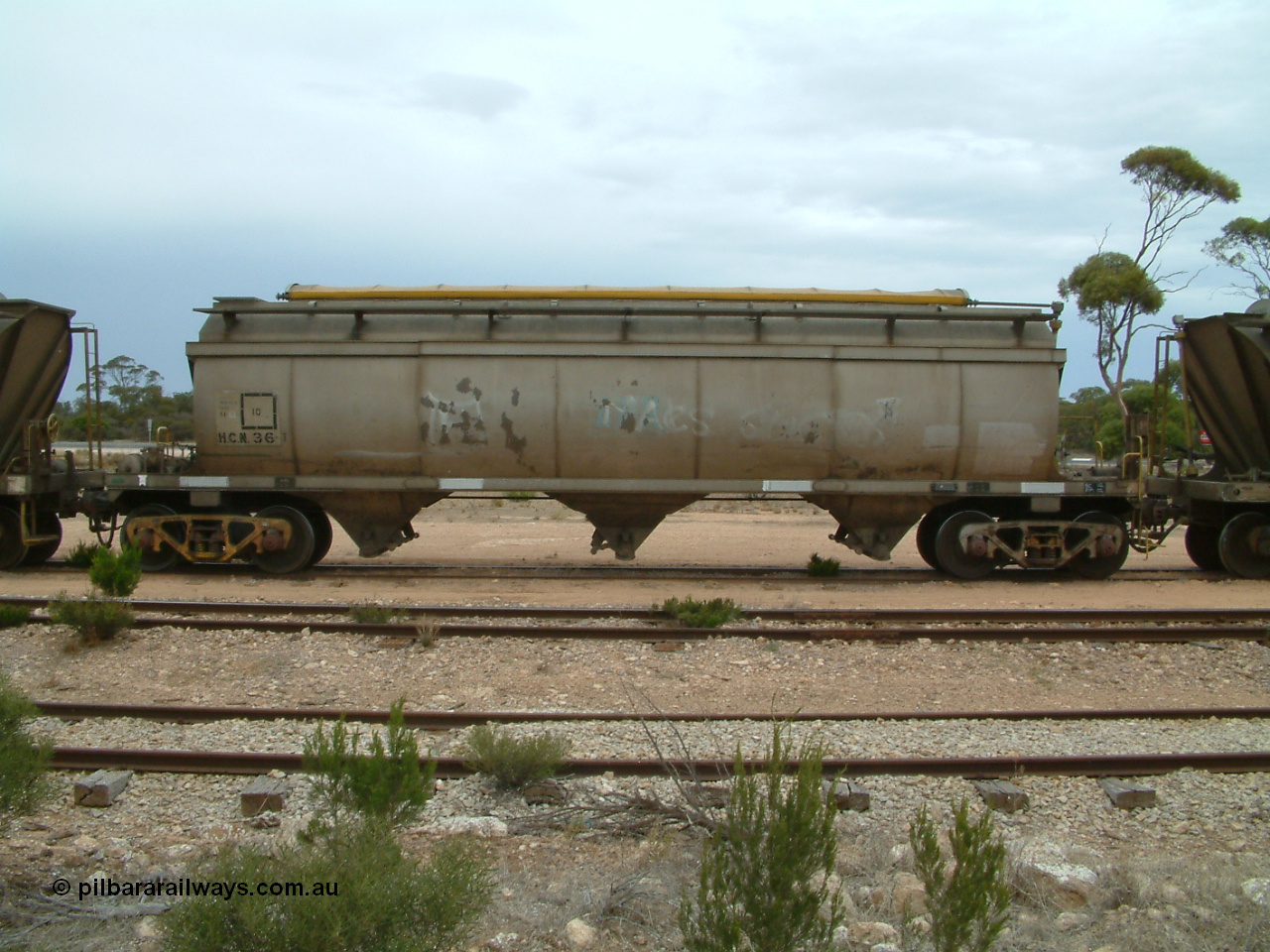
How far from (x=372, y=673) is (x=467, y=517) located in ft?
55.2

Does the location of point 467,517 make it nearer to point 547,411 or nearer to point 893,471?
point 547,411

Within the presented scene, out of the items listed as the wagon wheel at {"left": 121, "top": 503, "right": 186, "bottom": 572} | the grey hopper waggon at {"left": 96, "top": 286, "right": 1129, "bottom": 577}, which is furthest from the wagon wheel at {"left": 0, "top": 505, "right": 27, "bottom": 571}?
the grey hopper waggon at {"left": 96, "top": 286, "right": 1129, "bottom": 577}

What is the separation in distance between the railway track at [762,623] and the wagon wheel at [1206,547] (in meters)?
4.21

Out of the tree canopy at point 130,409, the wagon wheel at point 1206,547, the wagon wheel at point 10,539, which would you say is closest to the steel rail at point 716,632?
the wagon wheel at point 1206,547

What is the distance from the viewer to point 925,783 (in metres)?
5.55

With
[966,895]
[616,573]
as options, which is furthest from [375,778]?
[616,573]

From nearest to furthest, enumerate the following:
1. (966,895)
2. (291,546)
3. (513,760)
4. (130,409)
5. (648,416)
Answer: (966,895)
(513,760)
(648,416)
(291,546)
(130,409)

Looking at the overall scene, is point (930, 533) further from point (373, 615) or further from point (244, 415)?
point (244, 415)

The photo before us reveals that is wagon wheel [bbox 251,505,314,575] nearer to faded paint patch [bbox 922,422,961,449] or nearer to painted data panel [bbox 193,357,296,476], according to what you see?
painted data panel [bbox 193,357,296,476]

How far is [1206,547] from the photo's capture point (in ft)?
45.2

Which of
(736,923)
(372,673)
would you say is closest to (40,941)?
(736,923)

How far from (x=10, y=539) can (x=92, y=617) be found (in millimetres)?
5868

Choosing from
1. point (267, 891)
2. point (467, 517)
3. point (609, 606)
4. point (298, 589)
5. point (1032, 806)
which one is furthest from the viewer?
point (467, 517)

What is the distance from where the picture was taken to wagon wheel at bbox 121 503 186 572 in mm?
12273
